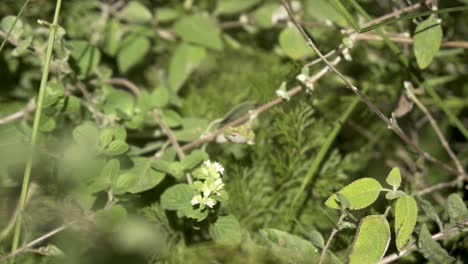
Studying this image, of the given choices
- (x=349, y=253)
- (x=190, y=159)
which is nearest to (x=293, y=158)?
(x=190, y=159)

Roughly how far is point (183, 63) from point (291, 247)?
778 mm

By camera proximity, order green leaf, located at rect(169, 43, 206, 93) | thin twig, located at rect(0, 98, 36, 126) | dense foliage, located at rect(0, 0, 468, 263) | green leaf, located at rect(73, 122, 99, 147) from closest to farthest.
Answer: dense foliage, located at rect(0, 0, 468, 263) < green leaf, located at rect(73, 122, 99, 147) < thin twig, located at rect(0, 98, 36, 126) < green leaf, located at rect(169, 43, 206, 93)

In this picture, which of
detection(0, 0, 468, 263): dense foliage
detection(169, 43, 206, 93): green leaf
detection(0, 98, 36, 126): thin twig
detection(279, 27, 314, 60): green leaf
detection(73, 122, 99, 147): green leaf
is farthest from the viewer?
detection(169, 43, 206, 93): green leaf

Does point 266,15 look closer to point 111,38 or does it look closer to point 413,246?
point 111,38

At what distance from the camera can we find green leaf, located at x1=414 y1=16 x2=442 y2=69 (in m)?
1.19

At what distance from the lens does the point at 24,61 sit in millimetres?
1544

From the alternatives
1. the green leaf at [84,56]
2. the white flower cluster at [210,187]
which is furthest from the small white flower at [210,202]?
the green leaf at [84,56]

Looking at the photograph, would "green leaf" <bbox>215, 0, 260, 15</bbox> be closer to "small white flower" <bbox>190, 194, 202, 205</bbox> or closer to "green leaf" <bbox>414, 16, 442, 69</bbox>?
"green leaf" <bbox>414, 16, 442, 69</bbox>

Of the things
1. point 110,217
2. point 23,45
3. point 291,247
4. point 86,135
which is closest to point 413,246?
point 291,247

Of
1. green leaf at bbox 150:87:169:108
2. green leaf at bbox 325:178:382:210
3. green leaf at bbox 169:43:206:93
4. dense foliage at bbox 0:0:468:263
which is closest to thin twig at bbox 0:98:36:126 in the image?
dense foliage at bbox 0:0:468:263

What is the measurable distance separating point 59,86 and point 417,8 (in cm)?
82

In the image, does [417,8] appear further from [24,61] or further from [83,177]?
[24,61]

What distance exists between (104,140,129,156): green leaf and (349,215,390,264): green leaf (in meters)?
0.47

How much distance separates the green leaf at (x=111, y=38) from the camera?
1.59 metres
